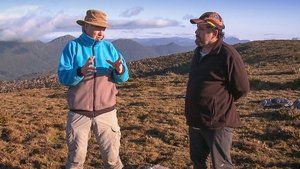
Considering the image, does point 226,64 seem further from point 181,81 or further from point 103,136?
point 181,81

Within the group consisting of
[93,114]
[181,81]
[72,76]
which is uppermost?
[72,76]

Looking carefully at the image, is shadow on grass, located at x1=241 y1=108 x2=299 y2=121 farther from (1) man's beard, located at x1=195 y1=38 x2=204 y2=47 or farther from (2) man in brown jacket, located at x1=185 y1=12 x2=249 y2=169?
(1) man's beard, located at x1=195 y1=38 x2=204 y2=47

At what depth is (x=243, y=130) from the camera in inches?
485

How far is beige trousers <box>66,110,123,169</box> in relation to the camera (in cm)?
680

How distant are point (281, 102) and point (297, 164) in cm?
652

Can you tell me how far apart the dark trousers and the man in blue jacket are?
1.39 m

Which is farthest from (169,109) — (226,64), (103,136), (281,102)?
(226,64)

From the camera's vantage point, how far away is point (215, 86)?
19.7 ft

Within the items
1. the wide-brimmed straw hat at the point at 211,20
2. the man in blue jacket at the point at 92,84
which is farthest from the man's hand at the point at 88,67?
the wide-brimmed straw hat at the point at 211,20

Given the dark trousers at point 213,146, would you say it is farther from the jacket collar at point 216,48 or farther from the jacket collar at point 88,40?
the jacket collar at point 88,40

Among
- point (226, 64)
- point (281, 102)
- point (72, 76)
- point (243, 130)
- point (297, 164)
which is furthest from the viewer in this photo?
point (281, 102)

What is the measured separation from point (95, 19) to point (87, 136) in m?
1.82

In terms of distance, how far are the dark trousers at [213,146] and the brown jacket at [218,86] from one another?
12cm

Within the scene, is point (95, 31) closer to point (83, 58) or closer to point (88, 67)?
point (83, 58)
